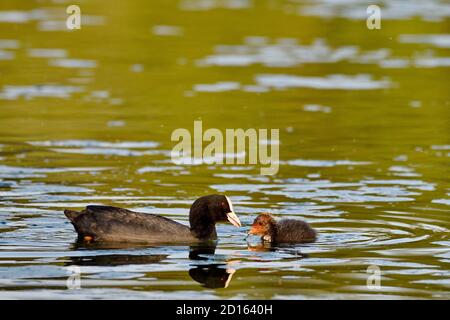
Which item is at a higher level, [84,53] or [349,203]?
[84,53]

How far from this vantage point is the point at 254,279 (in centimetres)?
1173

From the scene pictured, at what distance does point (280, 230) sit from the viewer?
539 inches

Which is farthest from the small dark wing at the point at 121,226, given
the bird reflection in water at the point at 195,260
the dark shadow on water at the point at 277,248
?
the dark shadow on water at the point at 277,248

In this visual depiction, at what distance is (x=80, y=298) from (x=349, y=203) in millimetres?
5561

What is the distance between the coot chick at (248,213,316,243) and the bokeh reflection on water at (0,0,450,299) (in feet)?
0.62

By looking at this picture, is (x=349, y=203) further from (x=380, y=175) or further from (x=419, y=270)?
(x=419, y=270)

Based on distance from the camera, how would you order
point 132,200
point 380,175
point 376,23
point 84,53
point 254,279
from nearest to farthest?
point 254,279 → point 132,200 → point 380,175 → point 84,53 → point 376,23

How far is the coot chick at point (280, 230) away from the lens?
13.4 metres

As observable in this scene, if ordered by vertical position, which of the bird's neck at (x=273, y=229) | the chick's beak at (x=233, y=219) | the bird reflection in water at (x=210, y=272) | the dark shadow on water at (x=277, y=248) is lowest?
the bird reflection in water at (x=210, y=272)

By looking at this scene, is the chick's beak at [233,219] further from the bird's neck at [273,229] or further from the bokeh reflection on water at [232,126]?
the bird's neck at [273,229]

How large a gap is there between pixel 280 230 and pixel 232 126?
295 inches

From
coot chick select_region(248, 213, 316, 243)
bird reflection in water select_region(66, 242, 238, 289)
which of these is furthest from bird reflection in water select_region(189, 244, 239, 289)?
coot chick select_region(248, 213, 316, 243)

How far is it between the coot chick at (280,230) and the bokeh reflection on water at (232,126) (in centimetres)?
19
